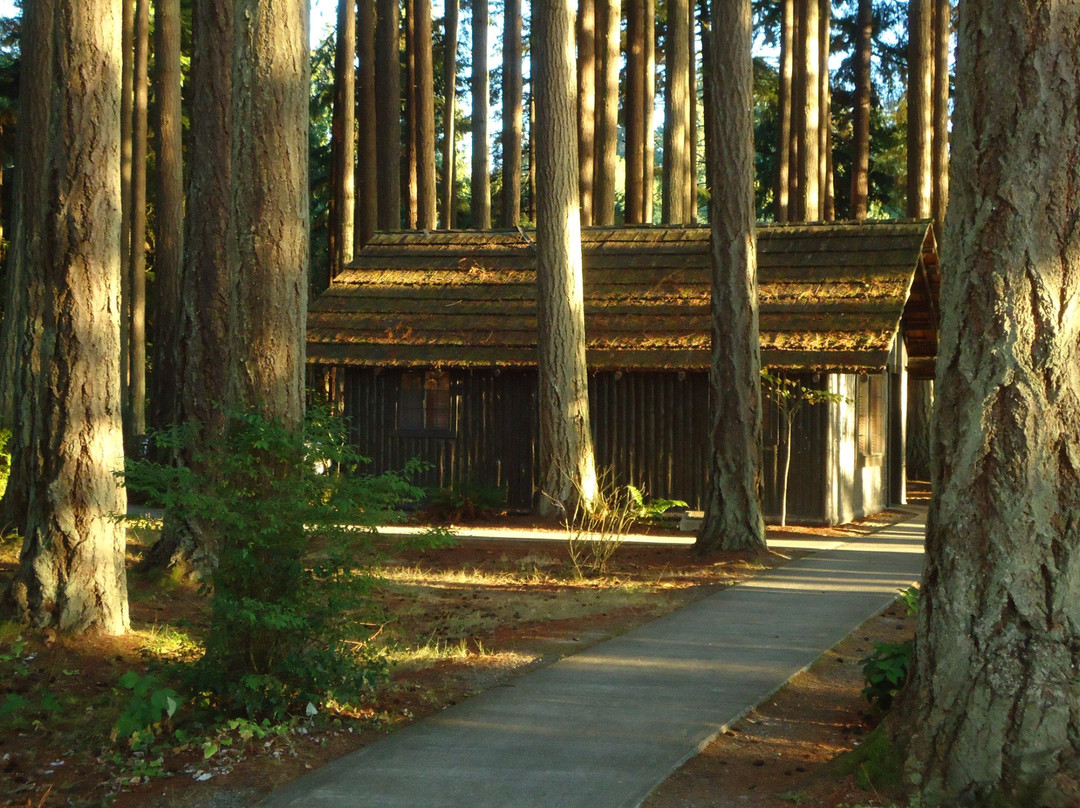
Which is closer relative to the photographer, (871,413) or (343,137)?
(871,413)

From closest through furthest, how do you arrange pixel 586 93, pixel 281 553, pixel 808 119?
pixel 281 553, pixel 586 93, pixel 808 119

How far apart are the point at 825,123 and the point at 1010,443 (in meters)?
30.4

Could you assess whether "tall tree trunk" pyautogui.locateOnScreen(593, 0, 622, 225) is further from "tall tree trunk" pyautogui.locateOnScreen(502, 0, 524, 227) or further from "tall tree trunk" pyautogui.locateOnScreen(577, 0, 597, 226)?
"tall tree trunk" pyautogui.locateOnScreen(502, 0, 524, 227)

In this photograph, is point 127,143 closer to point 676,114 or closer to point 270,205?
point 676,114

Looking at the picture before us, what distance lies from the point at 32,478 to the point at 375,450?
13204 mm

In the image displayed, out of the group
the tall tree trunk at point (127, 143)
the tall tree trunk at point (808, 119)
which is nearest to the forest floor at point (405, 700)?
the tall tree trunk at point (808, 119)

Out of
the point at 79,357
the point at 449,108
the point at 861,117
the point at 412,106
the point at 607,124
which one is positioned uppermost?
the point at 449,108

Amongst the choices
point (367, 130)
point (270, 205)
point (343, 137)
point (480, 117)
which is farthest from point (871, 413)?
point (270, 205)

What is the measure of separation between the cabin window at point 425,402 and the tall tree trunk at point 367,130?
8.28 m

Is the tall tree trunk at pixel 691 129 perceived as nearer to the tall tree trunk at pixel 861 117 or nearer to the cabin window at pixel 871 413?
the tall tree trunk at pixel 861 117

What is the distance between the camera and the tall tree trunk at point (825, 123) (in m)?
→ 32.6

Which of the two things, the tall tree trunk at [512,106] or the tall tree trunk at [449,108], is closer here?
the tall tree trunk at [512,106]

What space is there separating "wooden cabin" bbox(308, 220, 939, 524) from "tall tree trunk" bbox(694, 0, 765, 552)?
440 cm

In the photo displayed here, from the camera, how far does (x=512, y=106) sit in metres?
32.2
